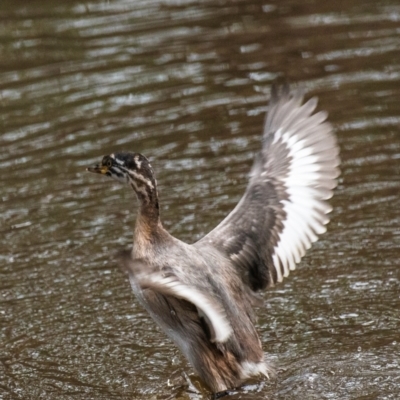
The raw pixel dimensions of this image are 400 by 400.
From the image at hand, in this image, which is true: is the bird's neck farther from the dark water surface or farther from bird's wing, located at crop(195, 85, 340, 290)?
the dark water surface

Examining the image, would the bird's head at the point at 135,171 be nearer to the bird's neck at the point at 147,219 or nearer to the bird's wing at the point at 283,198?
the bird's neck at the point at 147,219

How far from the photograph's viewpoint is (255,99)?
44.6 ft

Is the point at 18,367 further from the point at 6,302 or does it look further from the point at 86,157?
the point at 86,157

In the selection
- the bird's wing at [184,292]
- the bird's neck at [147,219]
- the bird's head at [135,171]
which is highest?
the bird's head at [135,171]

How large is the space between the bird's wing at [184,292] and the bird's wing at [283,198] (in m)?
0.85

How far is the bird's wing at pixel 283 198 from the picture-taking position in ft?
27.9

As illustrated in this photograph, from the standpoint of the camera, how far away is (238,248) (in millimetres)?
8453

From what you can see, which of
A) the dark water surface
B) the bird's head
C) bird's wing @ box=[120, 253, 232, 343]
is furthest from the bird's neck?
the dark water surface

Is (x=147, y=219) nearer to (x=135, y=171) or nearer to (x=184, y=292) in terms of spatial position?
(x=135, y=171)

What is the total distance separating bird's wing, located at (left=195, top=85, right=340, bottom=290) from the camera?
849 cm

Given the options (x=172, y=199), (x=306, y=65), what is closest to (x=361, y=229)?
(x=172, y=199)

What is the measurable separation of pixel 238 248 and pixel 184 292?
1399mm

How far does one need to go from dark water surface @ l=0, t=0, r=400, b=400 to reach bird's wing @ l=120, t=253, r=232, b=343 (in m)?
0.78

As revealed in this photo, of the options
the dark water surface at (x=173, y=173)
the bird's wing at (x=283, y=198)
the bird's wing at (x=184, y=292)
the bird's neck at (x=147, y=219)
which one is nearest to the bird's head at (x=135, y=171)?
the bird's neck at (x=147, y=219)
